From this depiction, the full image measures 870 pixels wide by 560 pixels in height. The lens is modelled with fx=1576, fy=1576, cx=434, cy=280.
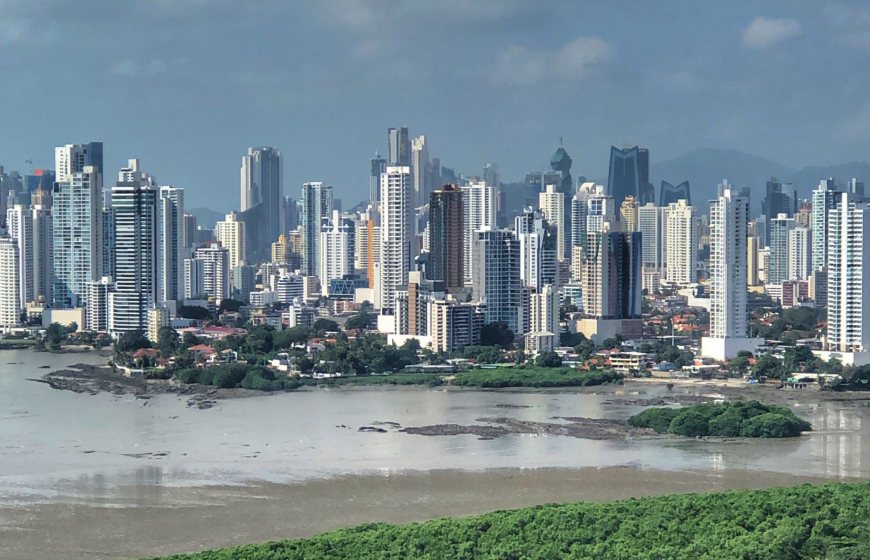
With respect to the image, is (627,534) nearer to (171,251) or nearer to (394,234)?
(394,234)

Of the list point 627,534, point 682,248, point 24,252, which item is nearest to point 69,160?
point 24,252

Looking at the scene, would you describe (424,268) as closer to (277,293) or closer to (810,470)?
(277,293)

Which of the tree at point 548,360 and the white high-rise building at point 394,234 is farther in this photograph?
the white high-rise building at point 394,234

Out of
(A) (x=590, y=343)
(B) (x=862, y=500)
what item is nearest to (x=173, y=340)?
(A) (x=590, y=343)

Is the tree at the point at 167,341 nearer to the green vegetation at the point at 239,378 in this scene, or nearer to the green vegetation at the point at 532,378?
the green vegetation at the point at 239,378

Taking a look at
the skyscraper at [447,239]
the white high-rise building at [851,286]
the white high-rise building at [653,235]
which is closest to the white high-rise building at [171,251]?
the skyscraper at [447,239]

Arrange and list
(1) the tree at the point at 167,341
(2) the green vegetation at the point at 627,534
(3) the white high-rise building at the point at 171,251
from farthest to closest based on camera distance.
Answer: (3) the white high-rise building at the point at 171,251 → (1) the tree at the point at 167,341 → (2) the green vegetation at the point at 627,534
